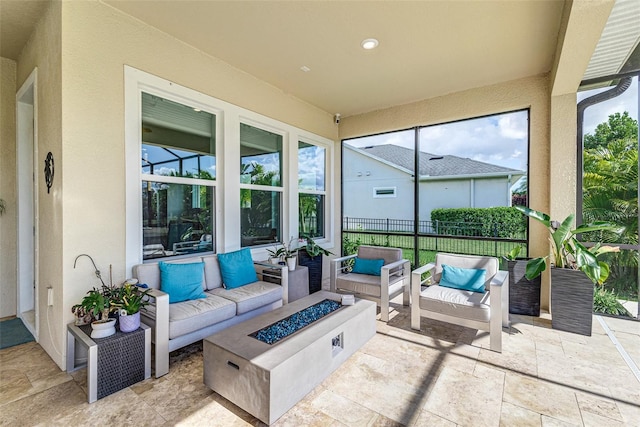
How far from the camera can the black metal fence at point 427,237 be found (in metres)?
4.48

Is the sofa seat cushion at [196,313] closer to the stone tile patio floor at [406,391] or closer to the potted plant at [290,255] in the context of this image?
the stone tile patio floor at [406,391]

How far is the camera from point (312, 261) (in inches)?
194

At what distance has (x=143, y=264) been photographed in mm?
3014

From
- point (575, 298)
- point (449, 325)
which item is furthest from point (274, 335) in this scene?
point (575, 298)

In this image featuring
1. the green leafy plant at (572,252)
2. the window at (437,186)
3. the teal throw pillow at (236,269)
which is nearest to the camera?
the green leafy plant at (572,252)

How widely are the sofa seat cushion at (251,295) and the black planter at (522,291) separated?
307cm

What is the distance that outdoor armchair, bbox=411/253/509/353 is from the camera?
288 centimetres

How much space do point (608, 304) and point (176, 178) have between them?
18.6 feet

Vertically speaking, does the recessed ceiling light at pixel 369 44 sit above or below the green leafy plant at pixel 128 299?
above

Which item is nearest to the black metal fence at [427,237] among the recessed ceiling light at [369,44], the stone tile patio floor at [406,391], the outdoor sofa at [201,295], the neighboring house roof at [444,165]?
the neighboring house roof at [444,165]

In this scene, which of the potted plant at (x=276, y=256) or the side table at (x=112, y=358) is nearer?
the side table at (x=112, y=358)

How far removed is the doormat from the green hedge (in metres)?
5.60

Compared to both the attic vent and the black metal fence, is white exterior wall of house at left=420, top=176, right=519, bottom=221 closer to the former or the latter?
the black metal fence

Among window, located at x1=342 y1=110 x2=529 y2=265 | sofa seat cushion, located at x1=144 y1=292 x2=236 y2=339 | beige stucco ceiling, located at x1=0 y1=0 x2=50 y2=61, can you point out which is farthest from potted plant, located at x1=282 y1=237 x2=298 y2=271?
beige stucco ceiling, located at x1=0 y1=0 x2=50 y2=61
